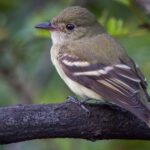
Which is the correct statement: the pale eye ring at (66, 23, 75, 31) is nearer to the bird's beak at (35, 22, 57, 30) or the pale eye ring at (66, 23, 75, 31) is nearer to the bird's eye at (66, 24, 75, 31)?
the bird's eye at (66, 24, 75, 31)

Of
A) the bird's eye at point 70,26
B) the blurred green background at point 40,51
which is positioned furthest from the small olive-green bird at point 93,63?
the blurred green background at point 40,51

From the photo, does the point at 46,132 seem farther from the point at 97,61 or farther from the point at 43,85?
the point at 43,85

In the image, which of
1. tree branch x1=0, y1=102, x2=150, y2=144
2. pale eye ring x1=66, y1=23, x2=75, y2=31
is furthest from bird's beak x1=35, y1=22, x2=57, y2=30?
tree branch x1=0, y1=102, x2=150, y2=144

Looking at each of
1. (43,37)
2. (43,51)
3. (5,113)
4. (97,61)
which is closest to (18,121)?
(5,113)

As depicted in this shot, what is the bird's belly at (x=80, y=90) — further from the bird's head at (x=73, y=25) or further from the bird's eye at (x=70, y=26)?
the bird's eye at (x=70, y=26)

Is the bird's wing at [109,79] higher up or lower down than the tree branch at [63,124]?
higher up

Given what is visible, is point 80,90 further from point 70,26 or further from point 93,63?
point 70,26
